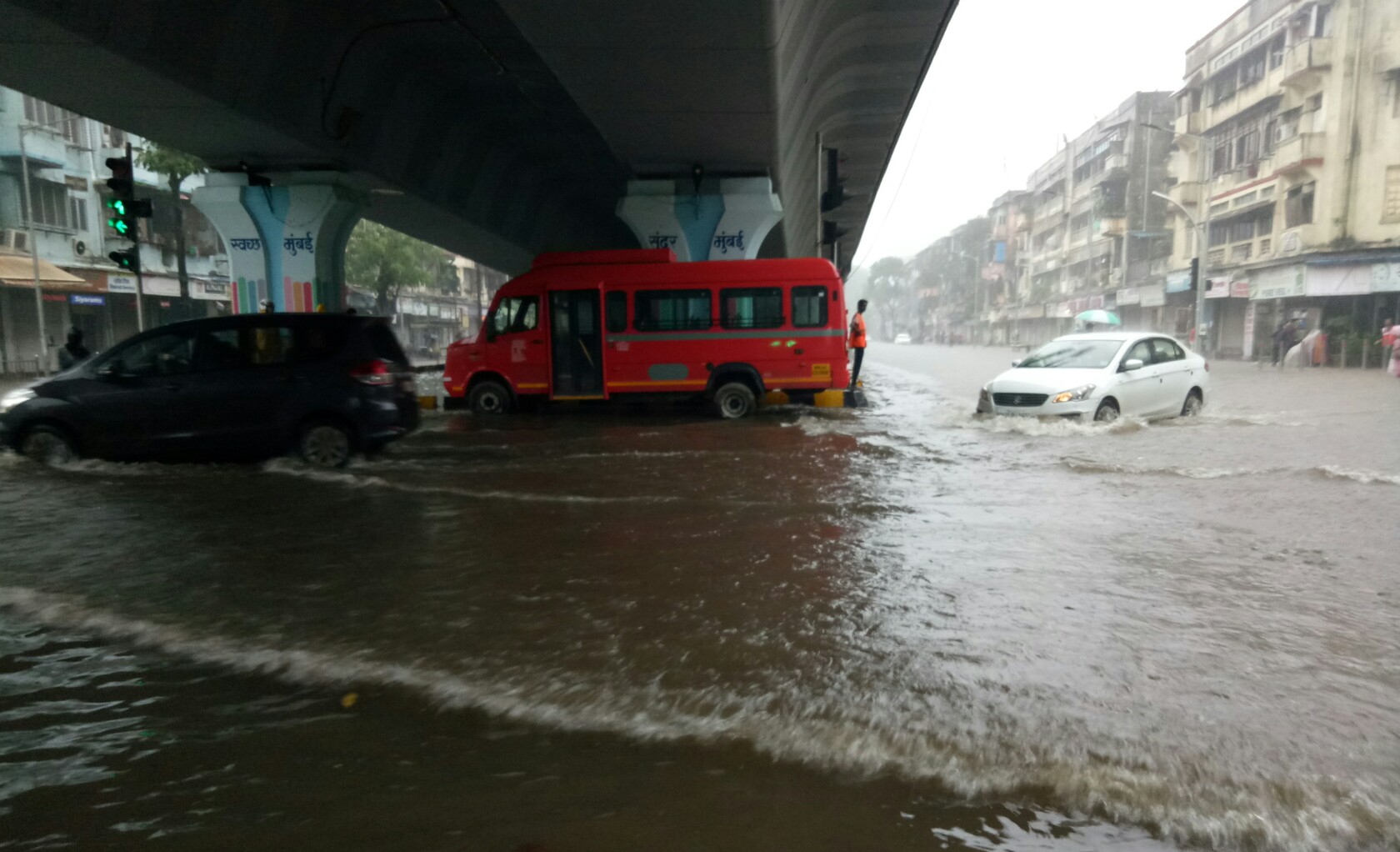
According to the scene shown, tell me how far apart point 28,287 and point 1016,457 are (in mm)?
32932

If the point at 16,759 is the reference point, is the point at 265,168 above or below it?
above

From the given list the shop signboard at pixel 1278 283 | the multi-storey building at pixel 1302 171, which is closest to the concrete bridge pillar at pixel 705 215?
the multi-storey building at pixel 1302 171

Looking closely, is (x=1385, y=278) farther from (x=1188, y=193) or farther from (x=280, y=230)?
(x=280, y=230)

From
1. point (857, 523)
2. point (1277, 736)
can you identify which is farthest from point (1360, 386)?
point (1277, 736)

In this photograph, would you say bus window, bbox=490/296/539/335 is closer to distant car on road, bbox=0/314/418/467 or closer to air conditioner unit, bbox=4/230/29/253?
distant car on road, bbox=0/314/418/467

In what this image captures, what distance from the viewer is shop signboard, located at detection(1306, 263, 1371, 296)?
30734 mm

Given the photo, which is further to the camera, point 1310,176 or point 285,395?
point 1310,176

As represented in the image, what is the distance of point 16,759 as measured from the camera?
3055 millimetres

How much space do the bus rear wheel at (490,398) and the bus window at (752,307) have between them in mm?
4185

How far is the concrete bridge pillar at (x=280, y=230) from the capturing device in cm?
1811

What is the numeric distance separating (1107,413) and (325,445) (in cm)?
1017

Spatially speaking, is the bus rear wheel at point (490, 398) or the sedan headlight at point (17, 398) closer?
the sedan headlight at point (17, 398)

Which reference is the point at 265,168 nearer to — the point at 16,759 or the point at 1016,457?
the point at 1016,457

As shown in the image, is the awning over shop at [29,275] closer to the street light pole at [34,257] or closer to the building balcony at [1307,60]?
the street light pole at [34,257]
